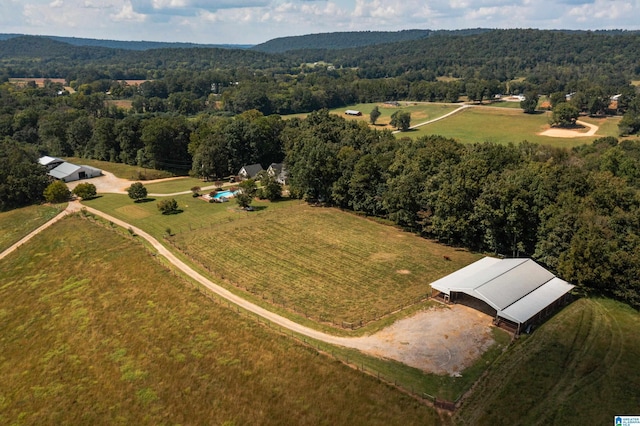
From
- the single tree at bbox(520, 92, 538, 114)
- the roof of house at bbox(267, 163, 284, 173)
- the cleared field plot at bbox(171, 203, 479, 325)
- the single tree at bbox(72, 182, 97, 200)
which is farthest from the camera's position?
the single tree at bbox(520, 92, 538, 114)

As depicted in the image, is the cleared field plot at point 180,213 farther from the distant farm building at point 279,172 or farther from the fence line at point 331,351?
the fence line at point 331,351

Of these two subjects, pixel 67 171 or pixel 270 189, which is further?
pixel 67 171

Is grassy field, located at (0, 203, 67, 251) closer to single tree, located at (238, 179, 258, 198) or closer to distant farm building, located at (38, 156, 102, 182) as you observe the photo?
distant farm building, located at (38, 156, 102, 182)

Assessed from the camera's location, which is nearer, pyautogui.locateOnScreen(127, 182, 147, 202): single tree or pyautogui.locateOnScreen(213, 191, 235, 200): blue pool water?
pyautogui.locateOnScreen(127, 182, 147, 202): single tree

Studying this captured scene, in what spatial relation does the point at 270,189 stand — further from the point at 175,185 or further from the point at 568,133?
the point at 568,133

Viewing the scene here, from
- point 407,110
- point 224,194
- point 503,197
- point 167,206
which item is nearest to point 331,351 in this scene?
point 503,197

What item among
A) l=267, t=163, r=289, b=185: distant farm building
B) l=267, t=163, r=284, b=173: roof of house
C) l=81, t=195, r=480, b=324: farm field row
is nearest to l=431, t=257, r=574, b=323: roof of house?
l=81, t=195, r=480, b=324: farm field row
